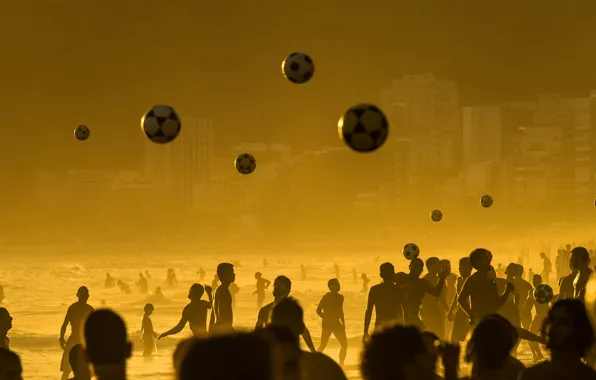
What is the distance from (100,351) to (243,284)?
3067 inches

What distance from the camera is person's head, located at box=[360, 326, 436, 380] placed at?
14.2ft

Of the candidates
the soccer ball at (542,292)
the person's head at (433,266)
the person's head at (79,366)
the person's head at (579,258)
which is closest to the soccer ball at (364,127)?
the person's head at (579,258)

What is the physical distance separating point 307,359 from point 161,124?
39.5ft

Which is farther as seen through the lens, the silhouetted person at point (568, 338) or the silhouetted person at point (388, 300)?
the silhouetted person at point (388, 300)

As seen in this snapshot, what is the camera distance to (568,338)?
5.29 m

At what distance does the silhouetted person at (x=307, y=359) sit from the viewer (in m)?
6.00

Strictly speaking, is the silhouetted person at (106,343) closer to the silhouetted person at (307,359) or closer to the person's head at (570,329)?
the silhouetted person at (307,359)

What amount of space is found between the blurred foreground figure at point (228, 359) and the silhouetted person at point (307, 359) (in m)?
2.53

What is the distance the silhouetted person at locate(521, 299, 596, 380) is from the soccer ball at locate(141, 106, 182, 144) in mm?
12593

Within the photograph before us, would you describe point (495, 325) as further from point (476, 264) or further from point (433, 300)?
point (433, 300)

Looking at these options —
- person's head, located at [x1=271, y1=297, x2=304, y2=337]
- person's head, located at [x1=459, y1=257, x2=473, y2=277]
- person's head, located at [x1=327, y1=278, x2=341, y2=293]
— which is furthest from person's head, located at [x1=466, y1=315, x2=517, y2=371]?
person's head, located at [x1=327, y1=278, x2=341, y2=293]

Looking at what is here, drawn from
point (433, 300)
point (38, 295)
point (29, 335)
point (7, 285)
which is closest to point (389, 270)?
point (433, 300)

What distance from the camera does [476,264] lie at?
41.0 ft

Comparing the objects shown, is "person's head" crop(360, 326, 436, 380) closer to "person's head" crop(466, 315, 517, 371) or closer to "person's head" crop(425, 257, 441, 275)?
"person's head" crop(466, 315, 517, 371)
